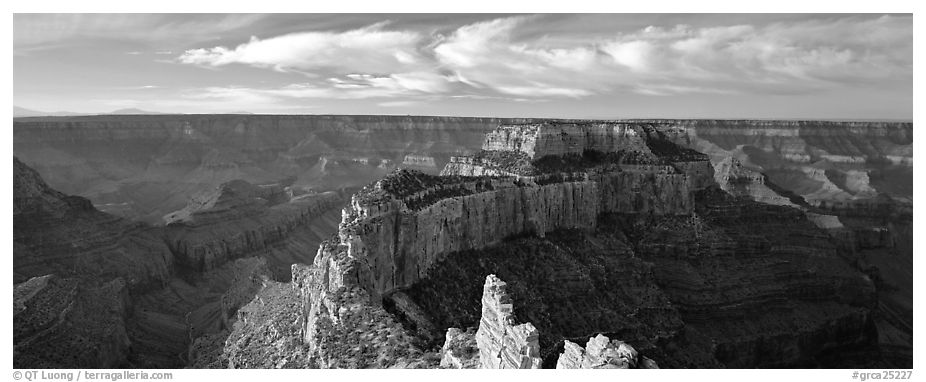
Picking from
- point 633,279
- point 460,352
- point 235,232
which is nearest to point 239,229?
point 235,232

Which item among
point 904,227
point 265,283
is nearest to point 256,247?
point 265,283

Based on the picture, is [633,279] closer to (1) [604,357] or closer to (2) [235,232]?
(1) [604,357]

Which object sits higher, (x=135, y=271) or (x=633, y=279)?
(x=633, y=279)

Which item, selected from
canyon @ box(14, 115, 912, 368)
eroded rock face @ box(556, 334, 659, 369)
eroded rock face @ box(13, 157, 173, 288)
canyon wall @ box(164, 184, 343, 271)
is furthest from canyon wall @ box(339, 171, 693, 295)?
canyon wall @ box(164, 184, 343, 271)

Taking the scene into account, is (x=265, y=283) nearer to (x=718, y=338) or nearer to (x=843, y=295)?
(x=718, y=338)

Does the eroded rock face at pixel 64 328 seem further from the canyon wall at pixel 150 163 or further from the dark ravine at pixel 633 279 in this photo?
the canyon wall at pixel 150 163

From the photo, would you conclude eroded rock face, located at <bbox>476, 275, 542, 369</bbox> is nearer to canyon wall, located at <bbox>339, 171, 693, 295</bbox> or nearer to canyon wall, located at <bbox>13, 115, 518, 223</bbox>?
canyon wall, located at <bbox>339, 171, 693, 295</bbox>
